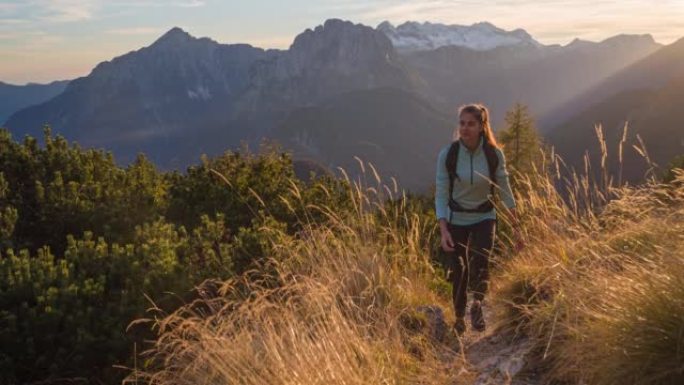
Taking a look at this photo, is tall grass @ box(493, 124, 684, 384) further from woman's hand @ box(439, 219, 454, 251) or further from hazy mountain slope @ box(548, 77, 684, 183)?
hazy mountain slope @ box(548, 77, 684, 183)

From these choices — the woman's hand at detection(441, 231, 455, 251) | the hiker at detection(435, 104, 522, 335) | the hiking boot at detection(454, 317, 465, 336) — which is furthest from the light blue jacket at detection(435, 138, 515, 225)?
the hiking boot at detection(454, 317, 465, 336)

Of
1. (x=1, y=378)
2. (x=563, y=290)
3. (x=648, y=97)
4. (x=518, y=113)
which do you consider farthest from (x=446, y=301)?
(x=648, y=97)

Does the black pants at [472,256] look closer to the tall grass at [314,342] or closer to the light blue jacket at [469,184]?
the light blue jacket at [469,184]

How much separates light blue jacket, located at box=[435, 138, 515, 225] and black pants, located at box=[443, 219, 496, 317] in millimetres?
90

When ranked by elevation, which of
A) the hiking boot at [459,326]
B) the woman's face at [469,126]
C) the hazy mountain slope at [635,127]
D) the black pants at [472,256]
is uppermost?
the woman's face at [469,126]

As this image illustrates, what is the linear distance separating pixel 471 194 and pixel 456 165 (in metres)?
0.34

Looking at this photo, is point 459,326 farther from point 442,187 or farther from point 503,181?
point 503,181

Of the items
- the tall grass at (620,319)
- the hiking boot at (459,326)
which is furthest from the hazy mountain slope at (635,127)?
the tall grass at (620,319)

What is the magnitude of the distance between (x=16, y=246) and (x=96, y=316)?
401 centimetres

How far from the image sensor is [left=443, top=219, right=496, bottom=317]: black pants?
242 inches

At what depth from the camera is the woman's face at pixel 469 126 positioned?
6.04 m

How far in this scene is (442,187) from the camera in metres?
6.18

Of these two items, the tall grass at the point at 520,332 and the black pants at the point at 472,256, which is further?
the black pants at the point at 472,256

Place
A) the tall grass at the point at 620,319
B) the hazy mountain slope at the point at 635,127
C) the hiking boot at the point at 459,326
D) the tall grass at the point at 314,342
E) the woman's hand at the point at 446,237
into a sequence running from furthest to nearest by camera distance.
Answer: the hazy mountain slope at the point at 635,127 < the hiking boot at the point at 459,326 < the woman's hand at the point at 446,237 < the tall grass at the point at 314,342 < the tall grass at the point at 620,319
